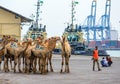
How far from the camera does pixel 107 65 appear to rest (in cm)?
3181

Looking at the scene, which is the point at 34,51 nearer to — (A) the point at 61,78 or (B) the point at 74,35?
(A) the point at 61,78

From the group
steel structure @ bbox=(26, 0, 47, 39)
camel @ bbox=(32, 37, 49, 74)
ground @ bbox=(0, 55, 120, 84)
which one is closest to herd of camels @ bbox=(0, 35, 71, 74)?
camel @ bbox=(32, 37, 49, 74)

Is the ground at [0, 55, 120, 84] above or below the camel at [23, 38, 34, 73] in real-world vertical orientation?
below

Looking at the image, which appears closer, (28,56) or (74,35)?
(28,56)

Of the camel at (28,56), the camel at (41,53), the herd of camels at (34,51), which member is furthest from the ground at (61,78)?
the camel at (28,56)

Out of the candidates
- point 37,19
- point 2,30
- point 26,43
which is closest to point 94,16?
point 37,19

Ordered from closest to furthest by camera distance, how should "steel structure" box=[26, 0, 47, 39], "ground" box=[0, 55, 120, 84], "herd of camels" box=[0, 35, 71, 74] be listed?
"ground" box=[0, 55, 120, 84] < "herd of camels" box=[0, 35, 71, 74] < "steel structure" box=[26, 0, 47, 39]

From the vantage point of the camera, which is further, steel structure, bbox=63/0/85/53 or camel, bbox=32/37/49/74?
steel structure, bbox=63/0/85/53

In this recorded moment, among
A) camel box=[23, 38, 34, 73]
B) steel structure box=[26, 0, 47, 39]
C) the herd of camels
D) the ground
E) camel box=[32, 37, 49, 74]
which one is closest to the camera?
the ground

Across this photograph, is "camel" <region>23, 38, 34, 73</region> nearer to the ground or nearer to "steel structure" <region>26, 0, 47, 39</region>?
the ground

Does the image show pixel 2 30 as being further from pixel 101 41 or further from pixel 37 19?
pixel 101 41

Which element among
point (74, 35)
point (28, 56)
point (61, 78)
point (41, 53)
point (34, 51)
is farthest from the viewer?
point (74, 35)

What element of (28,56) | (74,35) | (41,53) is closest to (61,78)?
(41,53)

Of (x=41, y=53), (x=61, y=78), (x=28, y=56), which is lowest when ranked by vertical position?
(x=61, y=78)
